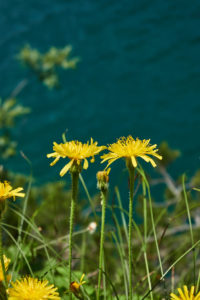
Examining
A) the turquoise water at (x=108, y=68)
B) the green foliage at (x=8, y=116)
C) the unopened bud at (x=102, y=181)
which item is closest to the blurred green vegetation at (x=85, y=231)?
the green foliage at (x=8, y=116)

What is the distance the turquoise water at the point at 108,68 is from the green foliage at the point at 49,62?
418cm

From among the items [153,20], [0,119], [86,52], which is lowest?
[0,119]

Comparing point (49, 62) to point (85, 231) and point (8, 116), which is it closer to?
point (8, 116)

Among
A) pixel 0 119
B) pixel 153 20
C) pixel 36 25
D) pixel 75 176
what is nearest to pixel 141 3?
pixel 153 20

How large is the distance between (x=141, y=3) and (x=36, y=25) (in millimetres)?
3302

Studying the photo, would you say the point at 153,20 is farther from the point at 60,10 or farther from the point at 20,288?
the point at 20,288

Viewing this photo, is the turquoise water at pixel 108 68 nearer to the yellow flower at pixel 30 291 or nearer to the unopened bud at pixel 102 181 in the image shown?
the unopened bud at pixel 102 181

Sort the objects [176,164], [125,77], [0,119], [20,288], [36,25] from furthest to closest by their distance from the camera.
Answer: [36,25]
[125,77]
[176,164]
[0,119]
[20,288]

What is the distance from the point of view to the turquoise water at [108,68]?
1134cm

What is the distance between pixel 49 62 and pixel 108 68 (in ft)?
19.7

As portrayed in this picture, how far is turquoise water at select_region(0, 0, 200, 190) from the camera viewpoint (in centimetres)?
→ 1134

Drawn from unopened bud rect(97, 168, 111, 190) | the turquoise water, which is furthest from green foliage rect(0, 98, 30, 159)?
the turquoise water

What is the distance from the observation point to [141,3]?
40.9ft

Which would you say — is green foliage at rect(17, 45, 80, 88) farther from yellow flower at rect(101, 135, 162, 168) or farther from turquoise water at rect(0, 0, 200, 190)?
yellow flower at rect(101, 135, 162, 168)
